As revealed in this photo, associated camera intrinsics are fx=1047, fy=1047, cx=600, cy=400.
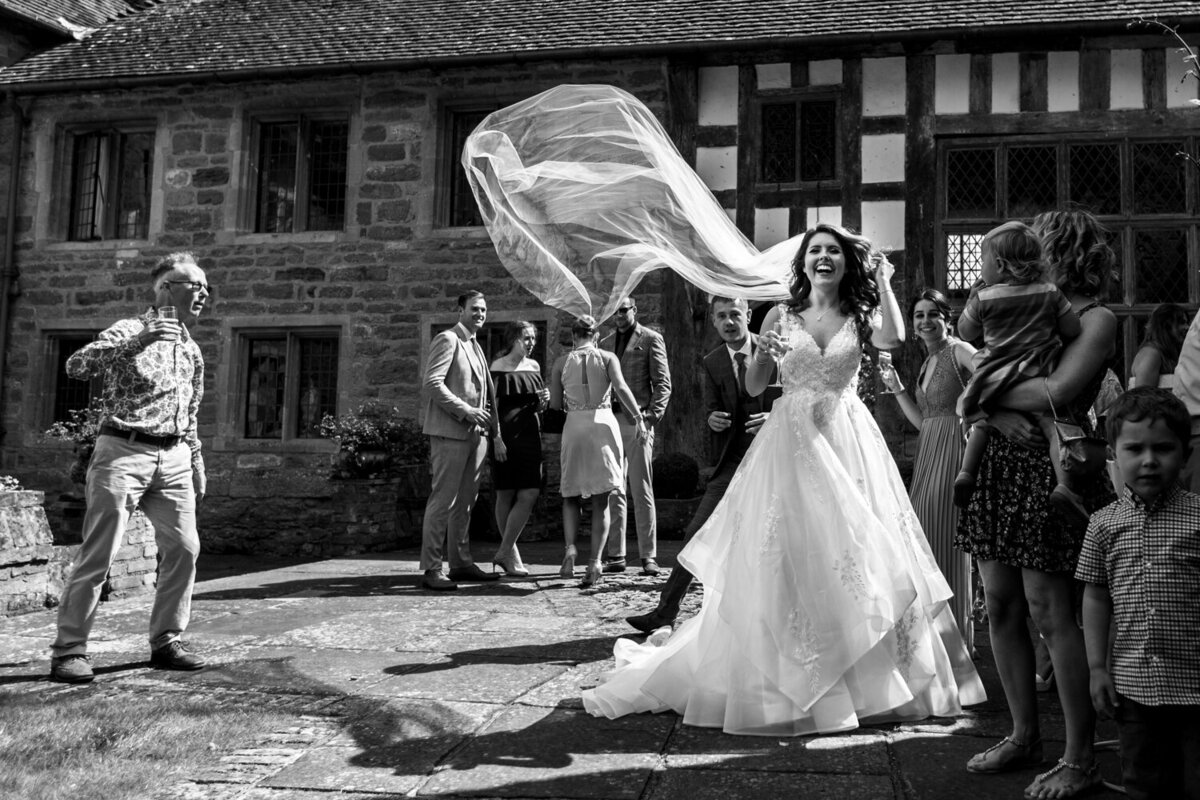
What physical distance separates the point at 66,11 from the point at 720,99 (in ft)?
33.8

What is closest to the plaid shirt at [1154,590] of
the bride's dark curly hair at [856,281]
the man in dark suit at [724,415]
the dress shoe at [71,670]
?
the bride's dark curly hair at [856,281]

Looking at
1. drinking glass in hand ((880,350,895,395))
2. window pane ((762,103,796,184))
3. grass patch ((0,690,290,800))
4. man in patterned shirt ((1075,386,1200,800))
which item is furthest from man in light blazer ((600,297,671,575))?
man in patterned shirt ((1075,386,1200,800))

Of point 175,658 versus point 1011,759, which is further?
point 175,658

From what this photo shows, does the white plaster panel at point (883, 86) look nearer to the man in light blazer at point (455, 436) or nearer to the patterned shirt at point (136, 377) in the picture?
the man in light blazer at point (455, 436)

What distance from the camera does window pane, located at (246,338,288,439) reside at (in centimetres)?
1367

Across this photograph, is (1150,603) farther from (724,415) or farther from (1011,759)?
(724,415)

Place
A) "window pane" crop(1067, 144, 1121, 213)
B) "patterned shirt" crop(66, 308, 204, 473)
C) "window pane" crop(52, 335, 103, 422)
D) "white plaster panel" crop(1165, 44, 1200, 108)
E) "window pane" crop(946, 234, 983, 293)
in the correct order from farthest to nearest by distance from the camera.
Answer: "window pane" crop(52, 335, 103, 422) < "window pane" crop(946, 234, 983, 293) < "window pane" crop(1067, 144, 1121, 213) < "white plaster panel" crop(1165, 44, 1200, 108) < "patterned shirt" crop(66, 308, 204, 473)

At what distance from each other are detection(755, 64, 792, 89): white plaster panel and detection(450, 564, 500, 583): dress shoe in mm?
7104

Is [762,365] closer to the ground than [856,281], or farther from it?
closer to the ground

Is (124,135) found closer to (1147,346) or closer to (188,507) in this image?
(188,507)

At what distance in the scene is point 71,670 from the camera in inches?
183

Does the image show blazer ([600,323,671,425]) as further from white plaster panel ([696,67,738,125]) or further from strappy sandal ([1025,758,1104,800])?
strappy sandal ([1025,758,1104,800])

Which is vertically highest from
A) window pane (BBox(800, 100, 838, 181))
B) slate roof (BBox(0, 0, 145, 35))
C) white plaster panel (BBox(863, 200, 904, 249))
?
slate roof (BBox(0, 0, 145, 35))

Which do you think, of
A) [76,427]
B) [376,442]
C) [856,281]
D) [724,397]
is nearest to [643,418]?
[724,397]
